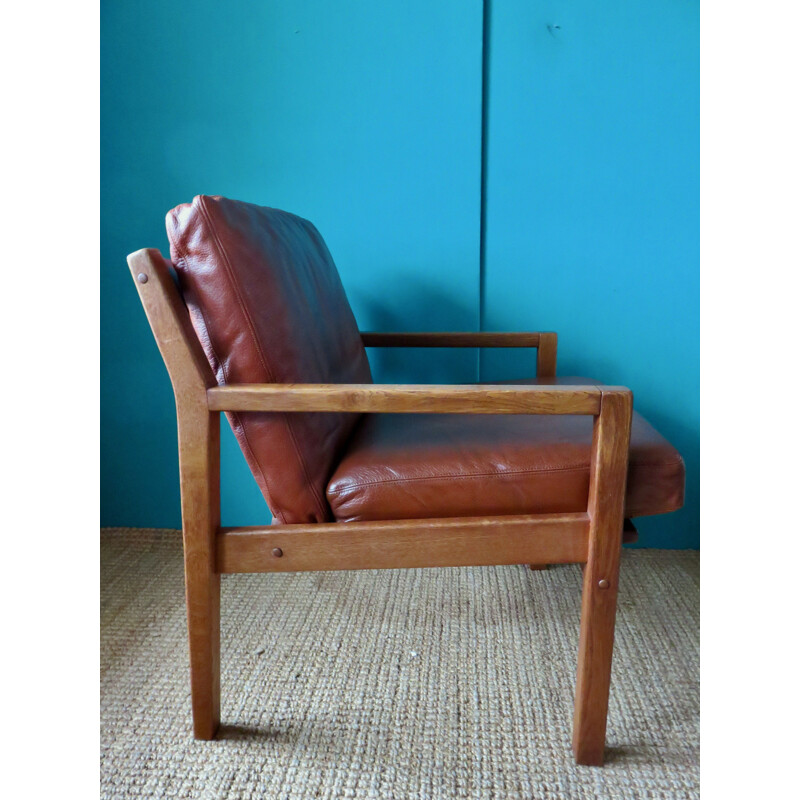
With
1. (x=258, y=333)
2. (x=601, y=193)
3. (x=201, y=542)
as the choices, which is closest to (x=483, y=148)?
(x=601, y=193)

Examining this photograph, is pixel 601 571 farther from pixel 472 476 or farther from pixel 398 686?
pixel 398 686

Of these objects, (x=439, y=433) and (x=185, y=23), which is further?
(x=185, y=23)

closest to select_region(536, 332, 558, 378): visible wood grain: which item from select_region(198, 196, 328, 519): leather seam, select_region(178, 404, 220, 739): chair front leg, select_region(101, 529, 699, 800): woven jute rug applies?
select_region(101, 529, 699, 800): woven jute rug

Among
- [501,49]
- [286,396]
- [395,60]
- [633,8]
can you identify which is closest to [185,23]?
[395,60]

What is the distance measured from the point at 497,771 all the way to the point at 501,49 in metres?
1.67

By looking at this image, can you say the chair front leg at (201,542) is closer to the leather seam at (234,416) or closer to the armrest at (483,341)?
the leather seam at (234,416)

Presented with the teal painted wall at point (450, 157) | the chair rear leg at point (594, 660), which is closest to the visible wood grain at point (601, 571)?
the chair rear leg at point (594, 660)

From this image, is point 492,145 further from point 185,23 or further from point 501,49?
point 185,23

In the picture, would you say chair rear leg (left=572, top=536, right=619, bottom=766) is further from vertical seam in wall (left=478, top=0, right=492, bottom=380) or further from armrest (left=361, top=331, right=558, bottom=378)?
vertical seam in wall (left=478, top=0, right=492, bottom=380)

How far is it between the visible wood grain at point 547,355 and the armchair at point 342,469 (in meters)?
0.62

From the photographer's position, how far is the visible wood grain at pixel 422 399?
100cm

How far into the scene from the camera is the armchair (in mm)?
1011

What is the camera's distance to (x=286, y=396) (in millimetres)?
1010

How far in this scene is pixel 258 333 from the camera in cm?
106
